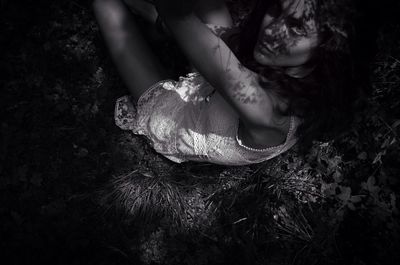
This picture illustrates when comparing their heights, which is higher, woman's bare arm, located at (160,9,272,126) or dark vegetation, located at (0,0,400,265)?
woman's bare arm, located at (160,9,272,126)

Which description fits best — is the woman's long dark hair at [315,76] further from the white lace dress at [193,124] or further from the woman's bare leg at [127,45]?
the woman's bare leg at [127,45]

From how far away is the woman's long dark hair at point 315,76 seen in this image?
1.46 meters

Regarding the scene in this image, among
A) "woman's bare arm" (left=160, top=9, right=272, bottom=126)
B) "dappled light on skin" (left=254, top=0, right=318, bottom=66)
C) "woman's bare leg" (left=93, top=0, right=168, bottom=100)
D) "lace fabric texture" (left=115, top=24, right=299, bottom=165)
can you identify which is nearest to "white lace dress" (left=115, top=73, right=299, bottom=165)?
"lace fabric texture" (left=115, top=24, right=299, bottom=165)

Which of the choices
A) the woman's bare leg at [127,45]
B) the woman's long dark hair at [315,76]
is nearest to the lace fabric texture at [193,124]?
the woman's bare leg at [127,45]

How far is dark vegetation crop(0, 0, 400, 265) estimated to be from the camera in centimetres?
234

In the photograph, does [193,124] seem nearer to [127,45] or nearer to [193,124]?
[193,124]

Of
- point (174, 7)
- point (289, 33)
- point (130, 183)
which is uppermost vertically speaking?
point (174, 7)

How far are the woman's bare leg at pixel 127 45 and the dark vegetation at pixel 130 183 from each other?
449 mm

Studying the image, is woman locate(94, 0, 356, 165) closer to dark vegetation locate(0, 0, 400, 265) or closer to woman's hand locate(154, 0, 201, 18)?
Result: woman's hand locate(154, 0, 201, 18)

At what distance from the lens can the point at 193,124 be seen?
80.1 inches

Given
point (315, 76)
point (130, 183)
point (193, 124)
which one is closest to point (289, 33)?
point (315, 76)

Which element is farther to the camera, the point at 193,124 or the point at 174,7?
the point at 193,124

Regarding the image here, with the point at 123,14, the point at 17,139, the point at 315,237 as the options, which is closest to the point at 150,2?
the point at 123,14

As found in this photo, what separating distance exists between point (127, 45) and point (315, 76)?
4.44 ft
